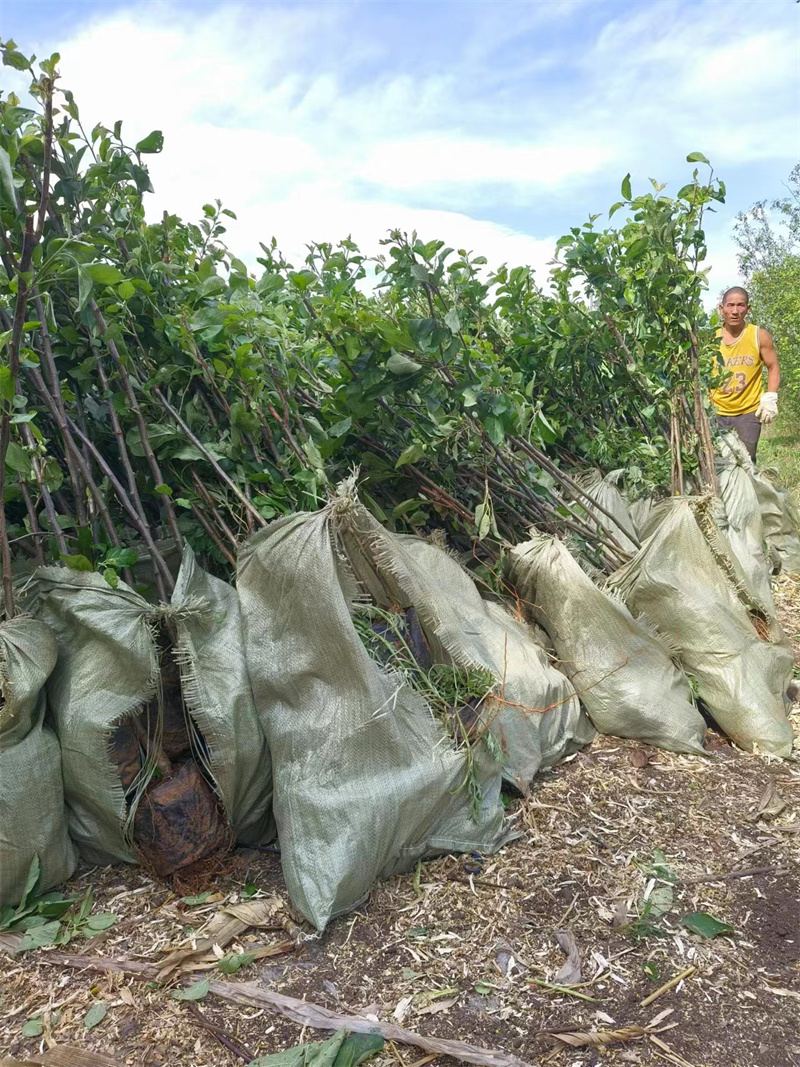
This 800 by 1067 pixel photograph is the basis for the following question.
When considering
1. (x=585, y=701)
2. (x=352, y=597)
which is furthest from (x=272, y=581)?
(x=585, y=701)

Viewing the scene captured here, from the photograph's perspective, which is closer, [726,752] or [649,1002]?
[649,1002]

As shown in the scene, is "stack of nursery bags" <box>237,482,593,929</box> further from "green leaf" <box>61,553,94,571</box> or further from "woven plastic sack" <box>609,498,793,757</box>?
"woven plastic sack" <box>609,498,793,757</box>

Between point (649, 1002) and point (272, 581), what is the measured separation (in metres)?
1.28

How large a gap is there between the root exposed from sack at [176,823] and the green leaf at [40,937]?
0.25 meters

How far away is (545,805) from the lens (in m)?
2.35

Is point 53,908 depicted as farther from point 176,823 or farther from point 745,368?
point 745,368

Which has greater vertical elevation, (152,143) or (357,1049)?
(152,143)

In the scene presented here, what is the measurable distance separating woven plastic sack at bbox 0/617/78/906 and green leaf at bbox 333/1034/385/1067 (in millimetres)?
935

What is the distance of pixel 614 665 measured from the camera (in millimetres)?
2723

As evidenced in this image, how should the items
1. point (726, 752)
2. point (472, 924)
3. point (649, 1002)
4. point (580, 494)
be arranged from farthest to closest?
1. point (580, 494)
2. point (726, 752)
3. point (472, 924)
4. point (649, 1002)

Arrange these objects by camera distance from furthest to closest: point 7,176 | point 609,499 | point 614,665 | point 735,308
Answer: point 735,308 → point 609,499 → point 614,665 → point 7,176

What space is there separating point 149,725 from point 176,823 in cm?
25

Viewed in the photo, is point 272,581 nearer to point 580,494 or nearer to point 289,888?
point 289,888

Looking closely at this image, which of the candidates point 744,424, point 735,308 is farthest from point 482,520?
point 744,424
